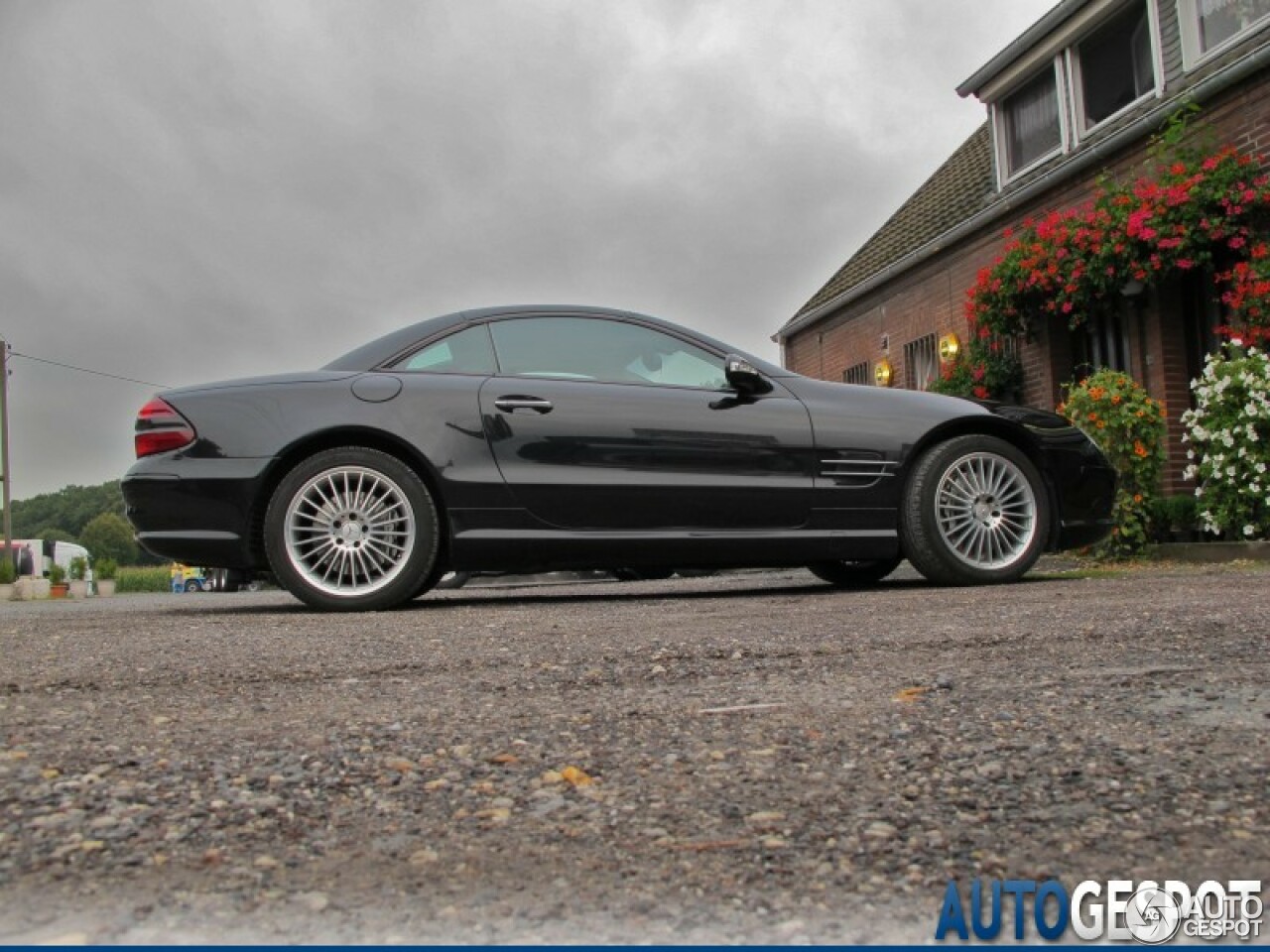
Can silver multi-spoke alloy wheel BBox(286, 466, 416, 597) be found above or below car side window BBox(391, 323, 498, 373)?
below

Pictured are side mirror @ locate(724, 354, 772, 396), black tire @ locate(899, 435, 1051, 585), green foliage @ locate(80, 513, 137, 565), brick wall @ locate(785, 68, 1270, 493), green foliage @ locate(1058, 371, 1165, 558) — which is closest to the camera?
side mirror @ locate(724, 354, 772, 396)

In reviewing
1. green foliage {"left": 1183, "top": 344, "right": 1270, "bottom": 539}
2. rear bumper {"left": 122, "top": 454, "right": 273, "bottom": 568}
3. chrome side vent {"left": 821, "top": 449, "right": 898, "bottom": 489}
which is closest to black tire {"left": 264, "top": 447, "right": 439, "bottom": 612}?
rear bumper {"left": 122, "top": 454, "right": 273, "bottom": 568}

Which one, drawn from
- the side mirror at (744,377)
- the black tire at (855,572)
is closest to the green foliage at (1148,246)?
the black tire at (855,572)

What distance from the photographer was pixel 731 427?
528cm

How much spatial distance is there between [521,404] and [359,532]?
2.82 ft

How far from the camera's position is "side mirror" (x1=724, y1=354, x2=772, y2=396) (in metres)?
5.29

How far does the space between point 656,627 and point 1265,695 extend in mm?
1876

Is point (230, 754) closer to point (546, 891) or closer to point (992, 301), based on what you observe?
point (546, 891)

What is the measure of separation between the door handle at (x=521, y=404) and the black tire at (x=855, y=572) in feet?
6.01

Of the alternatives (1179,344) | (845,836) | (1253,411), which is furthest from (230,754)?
(1179,344)

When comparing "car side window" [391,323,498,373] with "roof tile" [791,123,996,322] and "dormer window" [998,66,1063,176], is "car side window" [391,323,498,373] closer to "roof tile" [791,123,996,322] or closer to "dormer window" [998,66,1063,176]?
"dormer window" [998,66,1063,176]

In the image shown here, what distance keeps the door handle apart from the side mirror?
82 cm

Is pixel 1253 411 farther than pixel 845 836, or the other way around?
pixel 1253 411

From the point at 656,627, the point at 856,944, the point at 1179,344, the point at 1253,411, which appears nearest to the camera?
the point at 856,944
